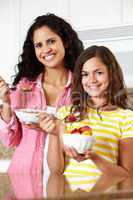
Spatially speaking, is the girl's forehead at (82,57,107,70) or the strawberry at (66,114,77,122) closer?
Result: the strawberry at (66,114,77,122)

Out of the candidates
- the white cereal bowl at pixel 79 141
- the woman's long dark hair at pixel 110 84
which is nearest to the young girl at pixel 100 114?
the woman's long dark hair at pixel 110 84

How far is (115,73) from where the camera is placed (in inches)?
52.8

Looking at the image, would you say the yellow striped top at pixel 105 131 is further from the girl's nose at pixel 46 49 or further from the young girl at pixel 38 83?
the girl's nose at pixel 46 49

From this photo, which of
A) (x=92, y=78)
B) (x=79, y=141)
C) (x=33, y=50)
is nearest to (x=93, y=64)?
(x=92, y=78)

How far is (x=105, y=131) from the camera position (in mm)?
1215

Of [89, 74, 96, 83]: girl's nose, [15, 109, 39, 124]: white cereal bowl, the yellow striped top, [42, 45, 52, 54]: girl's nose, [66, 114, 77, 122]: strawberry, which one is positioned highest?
[42, 45, 52, 54]: girl's nose

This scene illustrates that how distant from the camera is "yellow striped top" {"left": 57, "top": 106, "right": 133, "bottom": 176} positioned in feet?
3.84

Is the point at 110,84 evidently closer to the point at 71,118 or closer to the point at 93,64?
the point at 93,64

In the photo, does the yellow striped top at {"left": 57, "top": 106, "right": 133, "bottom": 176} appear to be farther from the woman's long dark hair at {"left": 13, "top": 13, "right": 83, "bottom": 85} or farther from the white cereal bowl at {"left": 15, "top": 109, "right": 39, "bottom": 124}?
the woman's long dark hair at {"left": 13, "top": 13, "right": 83, "bottom": 85}

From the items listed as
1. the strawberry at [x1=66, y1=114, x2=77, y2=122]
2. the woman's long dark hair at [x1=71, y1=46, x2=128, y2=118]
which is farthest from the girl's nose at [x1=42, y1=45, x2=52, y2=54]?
the strawberry at [x1=66, y1=114, x2=77, y2=122]

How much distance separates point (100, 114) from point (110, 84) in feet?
0.33

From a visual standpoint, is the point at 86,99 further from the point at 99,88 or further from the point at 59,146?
the point at 59,146

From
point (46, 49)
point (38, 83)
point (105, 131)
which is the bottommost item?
point (105, 131)

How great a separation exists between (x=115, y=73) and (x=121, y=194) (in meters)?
0.91
